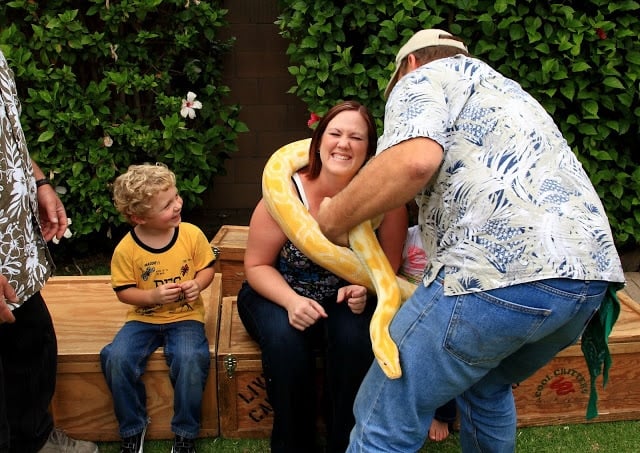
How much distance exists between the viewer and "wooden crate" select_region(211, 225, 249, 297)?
12.4ft

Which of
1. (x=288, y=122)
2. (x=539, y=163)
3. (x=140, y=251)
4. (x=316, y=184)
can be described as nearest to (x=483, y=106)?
(x=539, y=163)

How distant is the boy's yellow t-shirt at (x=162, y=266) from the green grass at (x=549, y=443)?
0.58m

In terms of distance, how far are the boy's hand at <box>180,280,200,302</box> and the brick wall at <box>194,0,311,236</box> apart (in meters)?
2.11

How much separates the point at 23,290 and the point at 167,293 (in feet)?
1.94

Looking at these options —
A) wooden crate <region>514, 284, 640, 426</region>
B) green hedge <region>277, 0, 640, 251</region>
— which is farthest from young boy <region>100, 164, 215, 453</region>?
green hedge <region>277, 0, 640, 251</region>

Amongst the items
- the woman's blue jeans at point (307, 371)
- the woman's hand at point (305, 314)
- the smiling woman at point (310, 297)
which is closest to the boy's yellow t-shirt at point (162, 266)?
the smiling woman at point (310, 297)

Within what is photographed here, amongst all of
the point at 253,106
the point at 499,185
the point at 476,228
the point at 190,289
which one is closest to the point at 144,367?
the point at 190,289

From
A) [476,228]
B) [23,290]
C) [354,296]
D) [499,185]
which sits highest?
[499,185]

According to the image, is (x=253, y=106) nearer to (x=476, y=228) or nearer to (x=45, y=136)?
(x=45, y=136)

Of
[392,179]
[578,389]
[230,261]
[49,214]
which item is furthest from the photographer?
[230,261]

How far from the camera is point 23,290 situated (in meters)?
2.20

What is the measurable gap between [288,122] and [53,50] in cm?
175

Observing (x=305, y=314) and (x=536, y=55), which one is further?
(x=536, y=55)

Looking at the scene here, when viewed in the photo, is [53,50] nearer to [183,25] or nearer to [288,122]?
[183,25]
